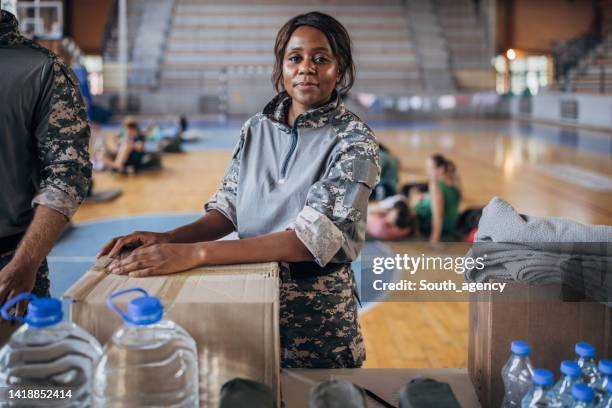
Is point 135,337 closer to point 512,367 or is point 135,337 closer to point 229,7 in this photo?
point 512,367

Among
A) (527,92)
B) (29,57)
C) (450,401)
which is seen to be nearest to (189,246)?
(450,401)

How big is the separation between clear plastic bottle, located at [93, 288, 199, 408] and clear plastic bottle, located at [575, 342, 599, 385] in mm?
617

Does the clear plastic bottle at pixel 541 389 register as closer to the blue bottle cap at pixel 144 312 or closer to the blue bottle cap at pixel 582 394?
the blue bottle cap at pixel 582 394

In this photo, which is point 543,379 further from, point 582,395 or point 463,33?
point 463,33

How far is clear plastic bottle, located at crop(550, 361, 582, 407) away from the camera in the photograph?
1052 mm

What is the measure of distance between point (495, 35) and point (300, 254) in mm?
28606

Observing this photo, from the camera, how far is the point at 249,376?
A: 1.14 m

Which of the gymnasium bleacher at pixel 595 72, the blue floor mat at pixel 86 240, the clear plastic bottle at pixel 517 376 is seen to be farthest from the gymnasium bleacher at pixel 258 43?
the clear plastic bottle at pixel 517 376

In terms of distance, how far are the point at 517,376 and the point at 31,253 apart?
1.03m

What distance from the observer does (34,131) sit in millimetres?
1701

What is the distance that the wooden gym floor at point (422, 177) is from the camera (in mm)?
3812

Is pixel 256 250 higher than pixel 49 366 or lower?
higher

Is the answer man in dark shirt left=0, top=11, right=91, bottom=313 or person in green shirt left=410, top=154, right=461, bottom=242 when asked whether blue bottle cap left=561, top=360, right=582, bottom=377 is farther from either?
person in green shirt left=410, top=154, right=461, bottom=242

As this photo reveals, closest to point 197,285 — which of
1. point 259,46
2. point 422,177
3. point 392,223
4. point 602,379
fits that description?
point 602,379
